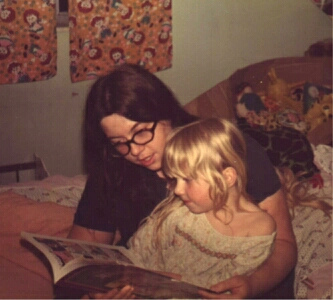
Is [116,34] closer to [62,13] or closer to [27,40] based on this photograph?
[62,13]

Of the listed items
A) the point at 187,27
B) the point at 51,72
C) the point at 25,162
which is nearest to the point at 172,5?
the point at 187,27

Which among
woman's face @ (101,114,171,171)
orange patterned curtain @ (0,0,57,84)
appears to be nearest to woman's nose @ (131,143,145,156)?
woman's face @ (101,114,171,171)

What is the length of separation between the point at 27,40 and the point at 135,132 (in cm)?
103

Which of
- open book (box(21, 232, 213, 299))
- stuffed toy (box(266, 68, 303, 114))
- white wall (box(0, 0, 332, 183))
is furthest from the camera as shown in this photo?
stuffed toy (box(266, 68, 303, 114))

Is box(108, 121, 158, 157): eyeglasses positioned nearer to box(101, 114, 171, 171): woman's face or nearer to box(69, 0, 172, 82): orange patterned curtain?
box(101, 114, 171, 171): woman's face

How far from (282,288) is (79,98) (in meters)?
1.38

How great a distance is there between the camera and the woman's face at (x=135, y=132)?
1075mm

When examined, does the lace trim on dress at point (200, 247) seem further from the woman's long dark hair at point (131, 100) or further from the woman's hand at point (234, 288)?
the woman's long dark hair at point (131, 100)

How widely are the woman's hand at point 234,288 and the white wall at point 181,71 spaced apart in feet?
4.49

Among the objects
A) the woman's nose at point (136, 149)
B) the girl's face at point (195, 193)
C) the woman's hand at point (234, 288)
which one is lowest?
the woman's hand at point (234, 288)

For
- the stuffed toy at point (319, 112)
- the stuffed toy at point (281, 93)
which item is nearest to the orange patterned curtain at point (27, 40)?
the stuffed toy at point (281, 93)

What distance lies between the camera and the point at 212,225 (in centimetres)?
104

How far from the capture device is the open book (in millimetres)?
859

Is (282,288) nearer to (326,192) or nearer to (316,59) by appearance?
(326,192)
